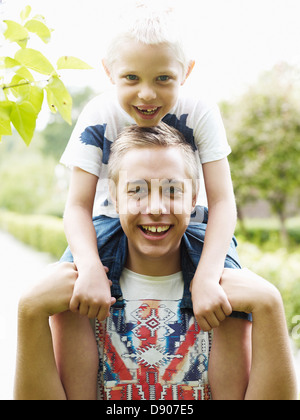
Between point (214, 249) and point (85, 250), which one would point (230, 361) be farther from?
point (85, 250)

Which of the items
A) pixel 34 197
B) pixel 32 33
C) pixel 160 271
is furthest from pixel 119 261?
pixel 34 197

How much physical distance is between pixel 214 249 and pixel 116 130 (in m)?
0.67

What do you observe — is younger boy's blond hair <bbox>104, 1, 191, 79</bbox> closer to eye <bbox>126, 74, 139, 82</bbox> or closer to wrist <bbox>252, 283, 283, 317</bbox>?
eye <bbox>126, 74, 139, 82</bbox>

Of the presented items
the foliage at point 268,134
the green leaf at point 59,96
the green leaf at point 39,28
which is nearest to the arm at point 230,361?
the green leaf at point 59,96

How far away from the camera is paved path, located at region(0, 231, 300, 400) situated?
5.84 metres

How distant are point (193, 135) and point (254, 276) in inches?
26.1

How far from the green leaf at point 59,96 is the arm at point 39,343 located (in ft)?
2.03

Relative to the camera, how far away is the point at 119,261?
2.08m

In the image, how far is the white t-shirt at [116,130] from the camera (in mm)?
2090

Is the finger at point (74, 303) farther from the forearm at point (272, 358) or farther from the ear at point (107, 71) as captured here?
the ear at point (107, 71)

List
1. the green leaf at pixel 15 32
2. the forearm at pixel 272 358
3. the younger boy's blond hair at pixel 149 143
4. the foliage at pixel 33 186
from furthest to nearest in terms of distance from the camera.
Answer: the foliage at pixel 33 186 < the younger boy's blond hair at pixel 149 143 < the forearm at pixel 272 358 < the green leaf at pixel 15 32

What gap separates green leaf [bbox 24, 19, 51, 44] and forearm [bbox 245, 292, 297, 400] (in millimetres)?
1182

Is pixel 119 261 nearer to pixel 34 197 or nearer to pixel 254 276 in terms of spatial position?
pixel 254 276

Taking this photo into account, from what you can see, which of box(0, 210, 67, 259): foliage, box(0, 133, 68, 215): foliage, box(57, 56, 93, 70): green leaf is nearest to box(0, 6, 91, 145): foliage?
box(57, 56, 93, 70): green leaf
